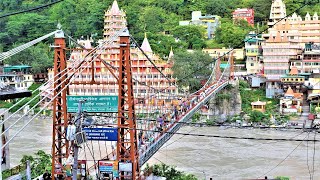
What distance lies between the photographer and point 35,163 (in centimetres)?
986

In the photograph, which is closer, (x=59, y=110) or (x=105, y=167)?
(x=105, y=167)

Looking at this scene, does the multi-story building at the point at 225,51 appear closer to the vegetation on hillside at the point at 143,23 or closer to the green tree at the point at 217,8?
the vegetation on hillside at the point at 143,23

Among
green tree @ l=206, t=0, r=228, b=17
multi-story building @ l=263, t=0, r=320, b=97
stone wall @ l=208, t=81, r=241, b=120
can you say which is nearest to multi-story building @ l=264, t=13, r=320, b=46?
multi-story building @ l=263, t=0, r=320, b=97

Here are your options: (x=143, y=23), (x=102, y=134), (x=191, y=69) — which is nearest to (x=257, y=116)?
(x=191, y=69)

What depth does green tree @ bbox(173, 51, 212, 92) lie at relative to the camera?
2064cm

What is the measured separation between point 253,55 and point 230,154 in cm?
1011

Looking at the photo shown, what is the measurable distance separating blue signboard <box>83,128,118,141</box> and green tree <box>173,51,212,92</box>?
13.0 meters

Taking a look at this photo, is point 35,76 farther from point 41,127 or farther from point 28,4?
point 28,4

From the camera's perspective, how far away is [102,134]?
7.33 meters

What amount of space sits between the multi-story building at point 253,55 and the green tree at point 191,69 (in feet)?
7.65

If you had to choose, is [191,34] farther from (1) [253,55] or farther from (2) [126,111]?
(2) [126,111]

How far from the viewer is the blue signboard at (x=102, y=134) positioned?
287 inches

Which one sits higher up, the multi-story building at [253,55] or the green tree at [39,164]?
the multi-story building at [253,55]

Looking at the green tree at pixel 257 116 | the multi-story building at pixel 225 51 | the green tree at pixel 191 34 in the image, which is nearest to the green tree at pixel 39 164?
the green tree at pixel 257 116
